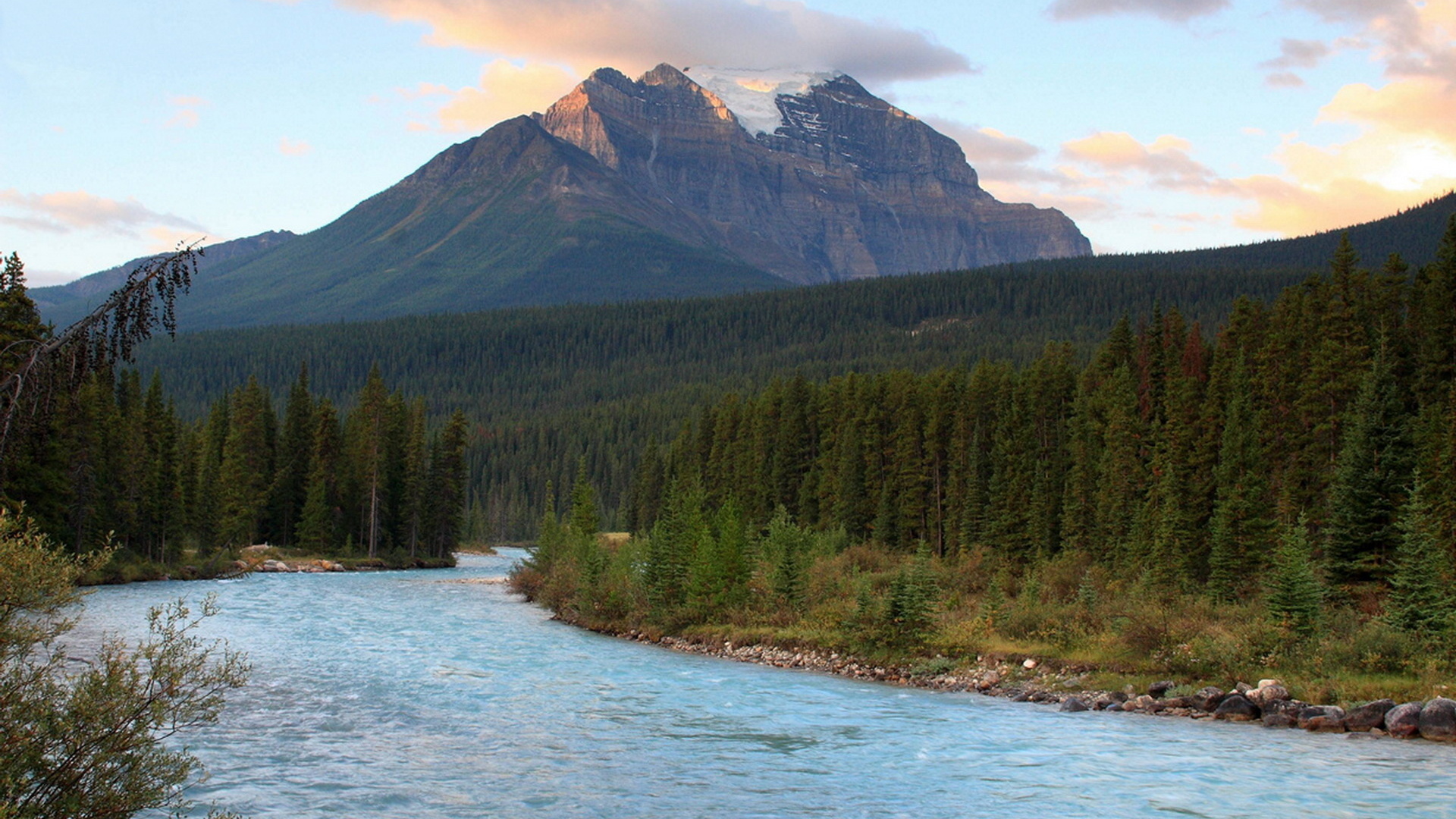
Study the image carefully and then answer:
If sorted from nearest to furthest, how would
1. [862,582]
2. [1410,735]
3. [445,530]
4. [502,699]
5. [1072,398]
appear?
[1410,735] → [502,699] → [862,582] → [1072,398] → [445,530]

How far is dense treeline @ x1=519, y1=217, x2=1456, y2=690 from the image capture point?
35406 millimetres

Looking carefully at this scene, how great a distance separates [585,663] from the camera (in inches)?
1507

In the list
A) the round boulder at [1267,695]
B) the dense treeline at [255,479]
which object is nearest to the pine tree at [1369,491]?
the round boulder at [1267,695]

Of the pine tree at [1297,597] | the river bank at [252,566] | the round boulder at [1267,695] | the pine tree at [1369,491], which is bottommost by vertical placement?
the river bank at [252,566]

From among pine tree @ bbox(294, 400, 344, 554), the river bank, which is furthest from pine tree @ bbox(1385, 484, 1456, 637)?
pine tree @ bbox(294, 400, 344, 554)

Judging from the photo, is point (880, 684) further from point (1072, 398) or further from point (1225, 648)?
point (1072, 398)

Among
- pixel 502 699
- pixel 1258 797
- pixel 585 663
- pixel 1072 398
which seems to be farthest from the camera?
pixel 1072 398

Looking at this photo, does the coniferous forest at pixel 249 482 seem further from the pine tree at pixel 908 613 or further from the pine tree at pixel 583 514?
the pine tree at pixel 908 613

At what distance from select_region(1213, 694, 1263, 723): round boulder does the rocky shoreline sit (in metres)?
0.02

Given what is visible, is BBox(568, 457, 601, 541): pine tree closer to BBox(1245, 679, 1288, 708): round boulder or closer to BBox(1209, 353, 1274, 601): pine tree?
BBox(1209, 353, 1274, 601): pine tree

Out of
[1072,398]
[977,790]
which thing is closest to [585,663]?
[977,790]

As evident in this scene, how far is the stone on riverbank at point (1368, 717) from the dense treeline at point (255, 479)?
59.3 m

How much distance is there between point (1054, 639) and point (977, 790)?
1770cm

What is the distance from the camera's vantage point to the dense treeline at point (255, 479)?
6800 centimetres
